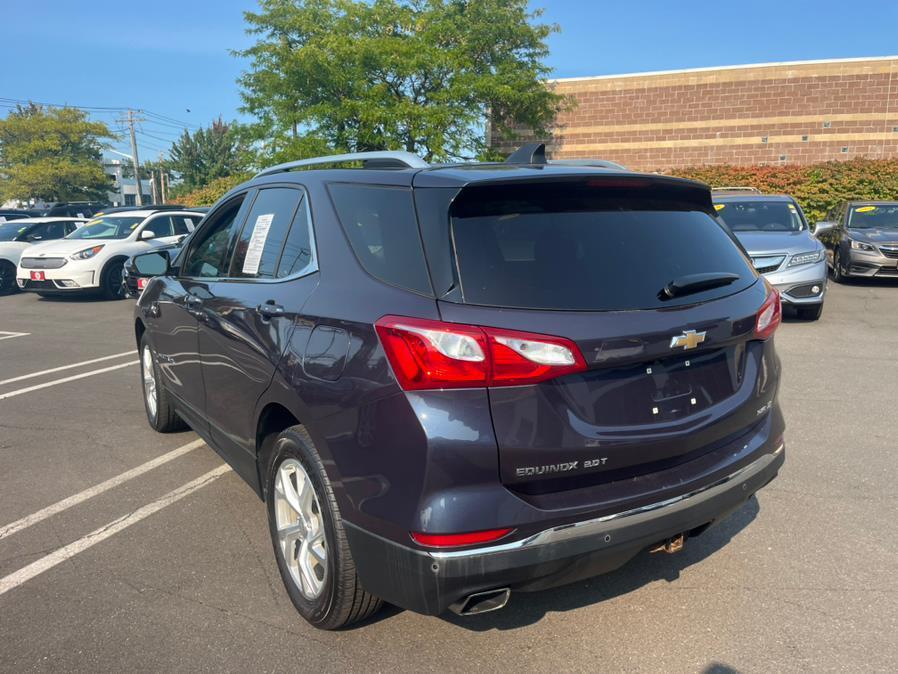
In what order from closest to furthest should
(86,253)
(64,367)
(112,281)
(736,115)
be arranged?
1. (64,367)
2. (86,253)
3. (112,281)
4. (736,115)

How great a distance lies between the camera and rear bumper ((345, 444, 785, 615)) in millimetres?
2197

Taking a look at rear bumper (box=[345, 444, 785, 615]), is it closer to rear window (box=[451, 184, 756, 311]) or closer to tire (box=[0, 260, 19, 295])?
rear window (box=[451, 184, 756, 311])

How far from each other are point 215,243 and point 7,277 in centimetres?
1480

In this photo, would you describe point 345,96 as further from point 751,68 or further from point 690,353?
point 690,353

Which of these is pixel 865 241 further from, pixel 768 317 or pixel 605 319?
pixel 605 319

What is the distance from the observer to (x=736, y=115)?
1109 inches

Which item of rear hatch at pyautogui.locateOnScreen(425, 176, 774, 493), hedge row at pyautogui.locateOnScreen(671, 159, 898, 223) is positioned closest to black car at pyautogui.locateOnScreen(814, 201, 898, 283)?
hedge row at pyautogui.locateOnScreen(671, 159, 898, 223)

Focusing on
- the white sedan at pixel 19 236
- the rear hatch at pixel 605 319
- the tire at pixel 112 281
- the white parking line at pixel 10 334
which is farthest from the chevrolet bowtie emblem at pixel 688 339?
the white sedan at pixel 19 236

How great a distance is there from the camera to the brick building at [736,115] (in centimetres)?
2694

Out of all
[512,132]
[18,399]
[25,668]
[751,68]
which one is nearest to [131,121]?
[512,132]

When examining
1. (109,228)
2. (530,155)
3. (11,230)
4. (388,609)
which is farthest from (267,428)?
(11,230)

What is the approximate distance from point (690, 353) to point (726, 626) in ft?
3.66

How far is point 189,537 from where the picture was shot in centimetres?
365

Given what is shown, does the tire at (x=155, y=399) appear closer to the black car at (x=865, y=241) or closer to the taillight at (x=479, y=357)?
the taillight at (x=479, y=357)
